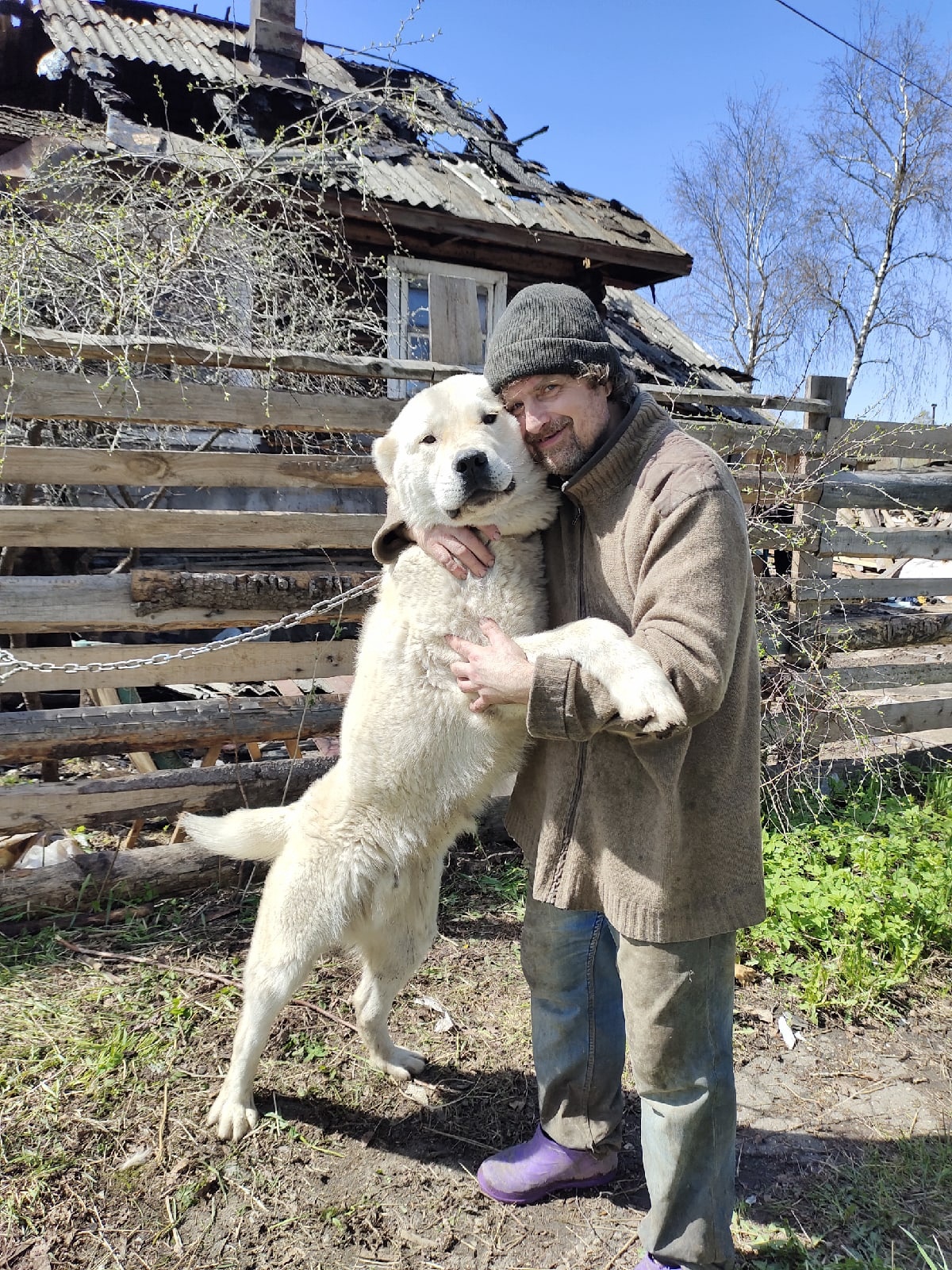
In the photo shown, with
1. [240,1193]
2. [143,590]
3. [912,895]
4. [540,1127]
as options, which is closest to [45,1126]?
[240,1193]

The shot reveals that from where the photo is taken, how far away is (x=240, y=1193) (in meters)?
2.33

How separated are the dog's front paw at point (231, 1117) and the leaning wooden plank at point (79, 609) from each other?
2.01 m

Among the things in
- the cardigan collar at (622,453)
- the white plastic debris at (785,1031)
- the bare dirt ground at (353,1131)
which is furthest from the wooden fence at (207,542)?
the cardigan collar at (622,453)

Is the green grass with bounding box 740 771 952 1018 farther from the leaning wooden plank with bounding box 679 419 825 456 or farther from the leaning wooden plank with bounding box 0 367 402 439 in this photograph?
the leaning wooden plank with bounding box 0 367 402 439

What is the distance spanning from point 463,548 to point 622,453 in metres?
0.62

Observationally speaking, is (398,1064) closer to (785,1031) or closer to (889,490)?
(785,1031)

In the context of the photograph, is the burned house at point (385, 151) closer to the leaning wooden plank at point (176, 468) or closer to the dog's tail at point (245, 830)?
the leaning wooden plank at point (176, 468)

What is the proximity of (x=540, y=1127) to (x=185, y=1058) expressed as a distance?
125 cm

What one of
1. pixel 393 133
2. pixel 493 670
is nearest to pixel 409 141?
pixel 393 133

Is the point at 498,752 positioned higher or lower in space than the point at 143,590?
lower

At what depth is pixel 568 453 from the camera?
205 cm

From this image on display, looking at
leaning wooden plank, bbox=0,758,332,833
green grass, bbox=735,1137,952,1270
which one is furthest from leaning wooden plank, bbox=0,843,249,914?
green grass, bbox=735,1137,952,1270

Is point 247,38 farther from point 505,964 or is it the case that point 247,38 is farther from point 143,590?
point 505,964

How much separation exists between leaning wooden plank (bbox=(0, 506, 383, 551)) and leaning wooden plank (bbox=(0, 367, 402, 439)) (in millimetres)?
404
